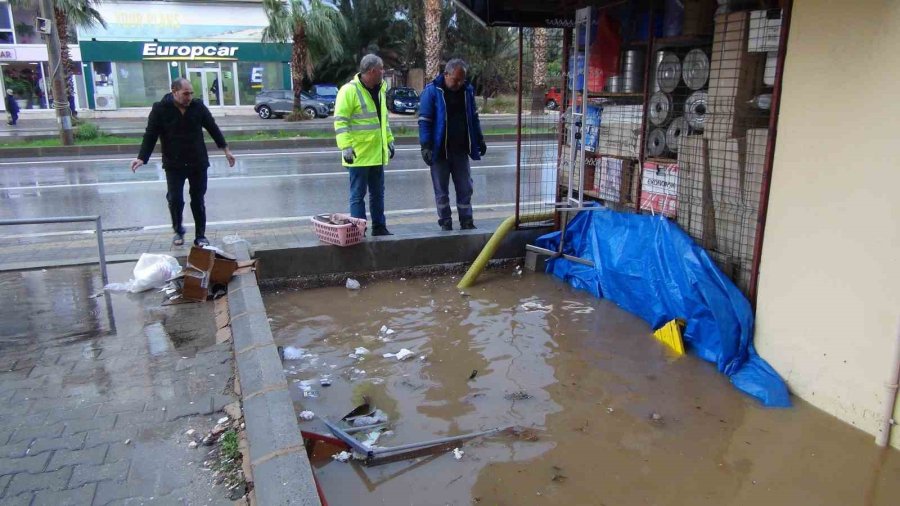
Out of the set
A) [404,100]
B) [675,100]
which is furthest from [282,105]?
[675,100]

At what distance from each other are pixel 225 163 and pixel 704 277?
40.6 feet

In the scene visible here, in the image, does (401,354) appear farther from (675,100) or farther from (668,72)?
(668,72)

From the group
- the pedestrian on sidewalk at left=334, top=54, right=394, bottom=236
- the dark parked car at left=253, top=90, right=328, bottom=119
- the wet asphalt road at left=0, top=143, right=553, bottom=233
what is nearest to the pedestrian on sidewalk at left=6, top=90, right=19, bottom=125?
the dark parked car at left=253, top=90, right=328, bottom=119

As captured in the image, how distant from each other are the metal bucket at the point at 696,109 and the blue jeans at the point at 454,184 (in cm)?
250

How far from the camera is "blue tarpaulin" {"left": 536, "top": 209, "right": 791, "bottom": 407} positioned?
4504 mm

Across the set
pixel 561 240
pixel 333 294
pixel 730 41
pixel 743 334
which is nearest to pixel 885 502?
pixel 743 334

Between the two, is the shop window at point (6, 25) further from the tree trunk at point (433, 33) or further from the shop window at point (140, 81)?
the tree trunk at point (433, 33)

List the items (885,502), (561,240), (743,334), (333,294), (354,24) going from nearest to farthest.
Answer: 1. (885,502)
2. (743,334)
3. (333,294)
4. (561,240)
5. (354,24)

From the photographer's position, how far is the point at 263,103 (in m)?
31.5

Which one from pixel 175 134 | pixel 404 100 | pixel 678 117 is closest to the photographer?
pixel 678 117

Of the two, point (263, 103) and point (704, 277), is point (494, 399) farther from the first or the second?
point (263, 103)

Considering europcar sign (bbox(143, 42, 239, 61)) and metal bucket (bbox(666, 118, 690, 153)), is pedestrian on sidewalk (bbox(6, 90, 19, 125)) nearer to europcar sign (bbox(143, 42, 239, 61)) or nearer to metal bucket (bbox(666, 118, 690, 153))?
europcar sign (bbox(143, 42, 239, 61))

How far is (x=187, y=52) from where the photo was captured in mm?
33562

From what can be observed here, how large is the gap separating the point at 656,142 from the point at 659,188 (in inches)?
16.7
